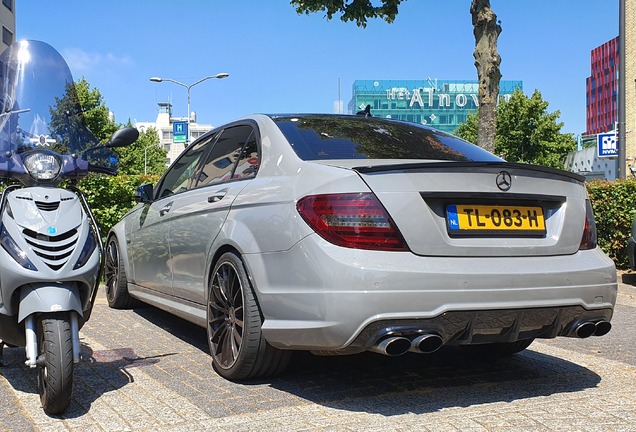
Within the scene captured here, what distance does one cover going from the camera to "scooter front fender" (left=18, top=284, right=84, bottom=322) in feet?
10.9

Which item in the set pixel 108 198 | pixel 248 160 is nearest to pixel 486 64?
pixel 108 198

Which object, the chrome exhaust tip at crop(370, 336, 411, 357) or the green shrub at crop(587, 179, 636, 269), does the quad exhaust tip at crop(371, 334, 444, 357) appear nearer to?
the chrome exhaust tip at crop(370, 336, 411, 357)

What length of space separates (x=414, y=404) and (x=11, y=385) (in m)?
2.21

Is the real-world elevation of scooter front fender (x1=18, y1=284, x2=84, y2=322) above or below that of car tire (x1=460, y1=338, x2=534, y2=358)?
above

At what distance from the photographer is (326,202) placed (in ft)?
11.0

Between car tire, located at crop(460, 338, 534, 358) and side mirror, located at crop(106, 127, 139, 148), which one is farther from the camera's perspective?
car tire, located at crop(460, 338, 534, 358)

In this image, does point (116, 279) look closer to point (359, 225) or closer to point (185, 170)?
point (185, 170)

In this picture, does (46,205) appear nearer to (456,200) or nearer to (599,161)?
(456,200)

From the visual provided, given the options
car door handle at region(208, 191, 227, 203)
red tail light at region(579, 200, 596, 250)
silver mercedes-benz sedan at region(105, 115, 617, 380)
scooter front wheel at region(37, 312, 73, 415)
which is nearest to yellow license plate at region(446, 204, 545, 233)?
silver mercedes-benz sedan at region(105, 115, 617, 380)

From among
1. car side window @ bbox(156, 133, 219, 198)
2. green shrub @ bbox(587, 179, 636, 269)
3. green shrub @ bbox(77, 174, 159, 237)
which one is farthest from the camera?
green shrub @ bbox(587, 179, 636, 269)

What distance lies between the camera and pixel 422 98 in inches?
5743

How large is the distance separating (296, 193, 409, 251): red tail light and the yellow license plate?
31 cm

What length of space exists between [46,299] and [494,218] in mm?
2182

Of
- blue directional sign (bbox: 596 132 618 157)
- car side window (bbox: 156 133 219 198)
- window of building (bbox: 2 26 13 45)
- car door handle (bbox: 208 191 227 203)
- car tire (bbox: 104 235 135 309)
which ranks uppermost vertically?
window of building (bbox: 2 26 13 45)
